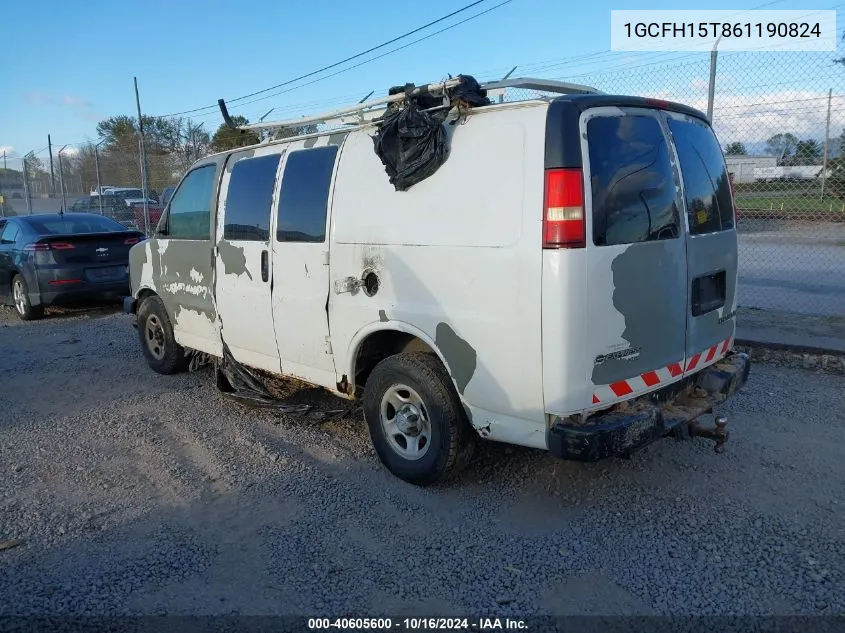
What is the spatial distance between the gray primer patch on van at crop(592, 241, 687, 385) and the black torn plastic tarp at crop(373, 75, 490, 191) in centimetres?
117

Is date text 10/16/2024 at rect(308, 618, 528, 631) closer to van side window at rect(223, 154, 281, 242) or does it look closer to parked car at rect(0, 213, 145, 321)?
van side window at rect(223, 154, 281, 242)

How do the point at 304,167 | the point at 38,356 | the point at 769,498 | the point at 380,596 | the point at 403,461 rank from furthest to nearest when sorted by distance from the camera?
the point at 38,356 < the point at 304,167 < the point at 403,461 < the point at 769,498 < the point at 380,596

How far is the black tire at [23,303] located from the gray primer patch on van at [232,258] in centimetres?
597

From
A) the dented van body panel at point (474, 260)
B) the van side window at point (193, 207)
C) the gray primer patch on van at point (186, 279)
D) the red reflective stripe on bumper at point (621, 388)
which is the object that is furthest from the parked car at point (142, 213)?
the red reflective stripe on bumper at point (621, 388)

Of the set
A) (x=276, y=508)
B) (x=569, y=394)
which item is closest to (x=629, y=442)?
(x=569, y=394)

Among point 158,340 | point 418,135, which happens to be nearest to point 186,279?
point 158,340

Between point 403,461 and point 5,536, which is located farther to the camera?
point 403,461

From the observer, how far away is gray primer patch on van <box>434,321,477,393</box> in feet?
12.1

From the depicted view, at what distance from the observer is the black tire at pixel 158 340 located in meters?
6.55

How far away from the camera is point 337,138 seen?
4500mm

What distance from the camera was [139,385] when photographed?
656cm

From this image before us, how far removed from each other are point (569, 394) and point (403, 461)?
1307mm

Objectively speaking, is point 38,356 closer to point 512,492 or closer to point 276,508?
point 276,508

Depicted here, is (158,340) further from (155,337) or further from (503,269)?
(503,269)
